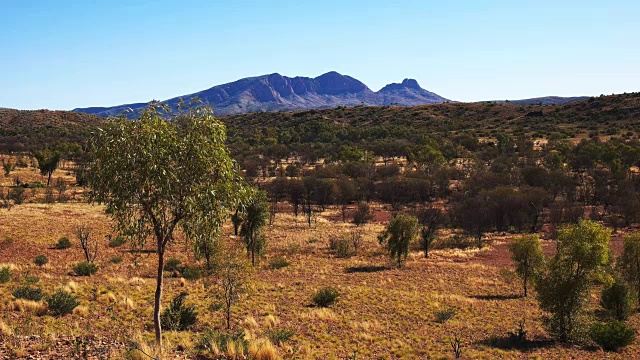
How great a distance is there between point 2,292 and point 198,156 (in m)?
17.4

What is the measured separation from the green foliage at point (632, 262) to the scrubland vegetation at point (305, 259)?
115mm

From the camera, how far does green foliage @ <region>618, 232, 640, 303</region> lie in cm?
2927

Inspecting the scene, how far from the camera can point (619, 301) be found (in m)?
27.1

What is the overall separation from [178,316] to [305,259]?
24535 mm

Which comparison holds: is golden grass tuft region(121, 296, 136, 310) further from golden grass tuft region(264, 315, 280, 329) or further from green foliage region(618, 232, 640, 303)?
green foliage region(618, 232, 640, 303)

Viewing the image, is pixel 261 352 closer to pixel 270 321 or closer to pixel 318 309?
pixel 270 321

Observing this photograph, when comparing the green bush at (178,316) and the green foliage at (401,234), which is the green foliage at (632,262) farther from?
the green bush at (178,316)

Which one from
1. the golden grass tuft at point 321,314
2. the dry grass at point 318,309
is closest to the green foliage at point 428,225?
the dry grass at point 318,309

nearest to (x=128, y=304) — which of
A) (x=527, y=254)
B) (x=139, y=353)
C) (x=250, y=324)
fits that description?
(x=250, y=324)

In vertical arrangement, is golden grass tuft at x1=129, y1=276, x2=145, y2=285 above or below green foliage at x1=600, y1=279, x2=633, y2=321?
above

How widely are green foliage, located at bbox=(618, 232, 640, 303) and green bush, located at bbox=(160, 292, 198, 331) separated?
28450 mm

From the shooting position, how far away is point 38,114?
192250 mm

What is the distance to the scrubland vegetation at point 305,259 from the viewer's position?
40.4 ft

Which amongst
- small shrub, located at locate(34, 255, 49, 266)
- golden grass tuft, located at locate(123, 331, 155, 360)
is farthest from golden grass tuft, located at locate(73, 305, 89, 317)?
small shrub, located at locate(34, 255, 49, 266)
